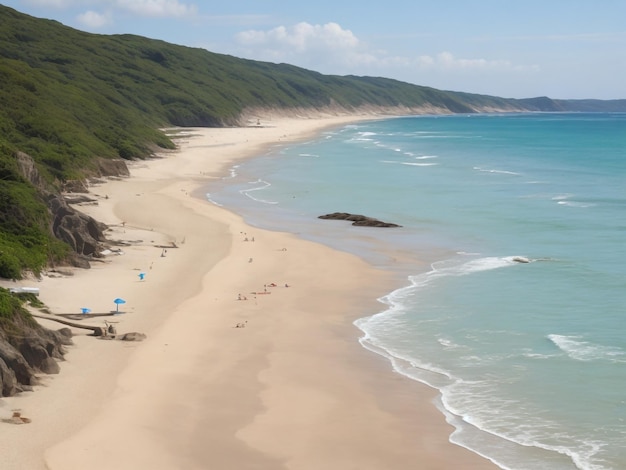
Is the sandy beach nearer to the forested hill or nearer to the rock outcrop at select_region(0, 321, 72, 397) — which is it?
the rock outcrop at select_region(0, 321, 72, 397)

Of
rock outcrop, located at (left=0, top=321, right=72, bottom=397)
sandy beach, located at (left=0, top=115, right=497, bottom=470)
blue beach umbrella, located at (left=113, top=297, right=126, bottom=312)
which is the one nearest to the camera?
sandy beach, located at (left=0, top=115, right=497, bottom=470)

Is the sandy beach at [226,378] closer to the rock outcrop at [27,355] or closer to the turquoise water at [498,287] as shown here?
the rock outcrop at [27,355]

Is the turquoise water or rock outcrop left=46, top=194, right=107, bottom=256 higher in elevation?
rock outcrop left=46, top=194, right=107, bottom=256

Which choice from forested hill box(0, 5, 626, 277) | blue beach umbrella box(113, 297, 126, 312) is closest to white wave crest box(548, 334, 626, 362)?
blue beach umbrella box(113, 297, 126, 312)

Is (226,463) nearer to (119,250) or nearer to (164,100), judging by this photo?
(119,250)

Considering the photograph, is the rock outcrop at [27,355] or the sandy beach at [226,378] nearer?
the sandy beach at [226,378]

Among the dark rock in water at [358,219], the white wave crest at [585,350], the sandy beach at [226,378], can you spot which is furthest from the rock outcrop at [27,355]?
the dark rock in water at [358,219]

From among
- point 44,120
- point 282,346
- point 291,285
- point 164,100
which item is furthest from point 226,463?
point 164,100
